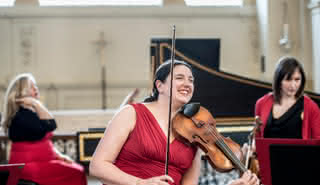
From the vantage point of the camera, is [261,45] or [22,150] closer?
[22,150]

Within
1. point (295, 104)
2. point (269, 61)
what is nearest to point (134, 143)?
point (295, 104)

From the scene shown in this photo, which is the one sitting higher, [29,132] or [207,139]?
[207,139]

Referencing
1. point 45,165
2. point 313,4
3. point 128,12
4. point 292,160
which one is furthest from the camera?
point 128,12

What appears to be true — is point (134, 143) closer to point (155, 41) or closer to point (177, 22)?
point (155, 41)

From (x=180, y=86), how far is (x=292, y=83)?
1319 millimetres

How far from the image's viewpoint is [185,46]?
4109 mm

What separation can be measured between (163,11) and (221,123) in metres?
4.07

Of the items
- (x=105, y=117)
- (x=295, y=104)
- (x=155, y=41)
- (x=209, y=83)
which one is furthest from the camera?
(x=105, y=117)

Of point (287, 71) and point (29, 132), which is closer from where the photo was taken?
point (287, 71)

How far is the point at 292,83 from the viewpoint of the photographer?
10.6 ft

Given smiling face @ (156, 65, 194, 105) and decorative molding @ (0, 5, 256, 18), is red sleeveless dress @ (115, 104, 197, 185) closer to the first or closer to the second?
smiling face @ (156, 65, 194, 105)

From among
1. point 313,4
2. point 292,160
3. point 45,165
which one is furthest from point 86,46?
point 292,160

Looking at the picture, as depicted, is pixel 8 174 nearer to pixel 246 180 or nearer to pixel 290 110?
pixel 246 180

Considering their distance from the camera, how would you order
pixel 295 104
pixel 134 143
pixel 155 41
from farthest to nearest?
pixel 155 41 < pixel 295 104 < pixel 134 143
